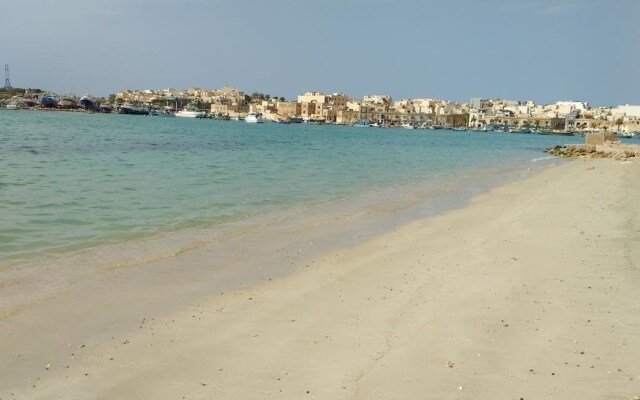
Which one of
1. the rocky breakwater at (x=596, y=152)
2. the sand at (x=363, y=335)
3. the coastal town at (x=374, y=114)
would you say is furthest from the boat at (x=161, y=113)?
the sand at (x=363, y=335)

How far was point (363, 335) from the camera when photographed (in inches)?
196

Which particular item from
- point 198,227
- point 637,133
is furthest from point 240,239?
point 637,133

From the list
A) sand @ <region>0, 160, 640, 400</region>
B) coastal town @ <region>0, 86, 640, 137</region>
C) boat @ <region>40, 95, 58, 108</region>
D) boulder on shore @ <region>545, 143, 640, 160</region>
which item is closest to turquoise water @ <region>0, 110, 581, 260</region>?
sand @ <region>0, 160, 640, 400</region>

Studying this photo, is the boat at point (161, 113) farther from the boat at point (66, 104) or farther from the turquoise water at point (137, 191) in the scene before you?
the turquoise water at point (137, 191)

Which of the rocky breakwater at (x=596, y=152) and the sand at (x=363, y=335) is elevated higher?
the rocky breakwater at (x=596, y=152)

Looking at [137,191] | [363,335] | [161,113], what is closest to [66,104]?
[161,113]

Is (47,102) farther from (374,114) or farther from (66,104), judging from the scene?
(374,114)

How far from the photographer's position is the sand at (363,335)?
13.3ft

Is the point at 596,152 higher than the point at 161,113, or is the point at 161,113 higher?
the point at 161,113

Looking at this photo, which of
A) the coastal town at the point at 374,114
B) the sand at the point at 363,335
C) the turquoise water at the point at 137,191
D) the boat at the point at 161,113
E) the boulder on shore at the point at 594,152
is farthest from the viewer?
the coastal town at the point at 374,114

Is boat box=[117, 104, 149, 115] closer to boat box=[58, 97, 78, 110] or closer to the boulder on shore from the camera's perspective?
boat box=[58, 97, 78, 110]

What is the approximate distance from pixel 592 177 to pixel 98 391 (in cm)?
2225

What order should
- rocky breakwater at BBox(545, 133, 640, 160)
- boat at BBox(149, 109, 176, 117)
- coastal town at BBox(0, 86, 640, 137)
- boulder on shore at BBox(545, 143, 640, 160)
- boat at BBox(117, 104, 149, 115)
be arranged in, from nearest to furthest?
boulder on shore at BBox(545, 143, 640, 160)
rocky breakwater at BBox(545, 133, 640, 160)
boat at BBox(117, 104, 149, 115)
boat at BBox(149, 109, 176, 117)
coastal town at BBox(0, 86, 640, 137)

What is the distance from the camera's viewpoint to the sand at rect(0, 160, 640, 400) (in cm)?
405
